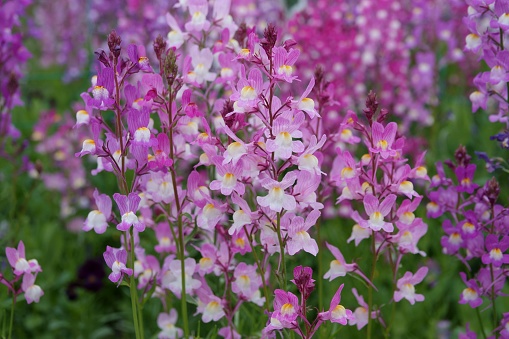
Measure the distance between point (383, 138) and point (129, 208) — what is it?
695mm

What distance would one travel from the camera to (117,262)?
1.83m

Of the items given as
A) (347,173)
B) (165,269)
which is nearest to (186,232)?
(165,269)

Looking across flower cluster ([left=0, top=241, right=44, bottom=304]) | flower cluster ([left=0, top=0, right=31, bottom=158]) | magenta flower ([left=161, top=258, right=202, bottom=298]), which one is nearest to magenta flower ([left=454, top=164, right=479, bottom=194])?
magenta flower ([left=161, top=258, right=202, bottom=298])

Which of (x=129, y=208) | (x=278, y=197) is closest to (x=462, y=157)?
(x=278, y=197)

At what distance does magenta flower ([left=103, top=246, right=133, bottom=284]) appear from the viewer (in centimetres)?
181

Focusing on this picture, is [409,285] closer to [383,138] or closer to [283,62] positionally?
[383,138]

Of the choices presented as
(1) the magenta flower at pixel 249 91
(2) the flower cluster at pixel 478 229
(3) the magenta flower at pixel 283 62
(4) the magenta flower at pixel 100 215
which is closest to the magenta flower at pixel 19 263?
(4) the magenta flower at pixel 100 215

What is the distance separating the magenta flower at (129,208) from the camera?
1.76 m

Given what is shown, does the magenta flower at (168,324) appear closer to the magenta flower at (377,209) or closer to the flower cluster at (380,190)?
the flower cluster at (380,190)

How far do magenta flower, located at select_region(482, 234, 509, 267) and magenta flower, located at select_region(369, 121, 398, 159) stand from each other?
17.0 inches

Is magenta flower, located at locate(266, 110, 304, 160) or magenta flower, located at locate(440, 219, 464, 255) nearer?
magenta flower, located at locate(266, 110, 304, 160)

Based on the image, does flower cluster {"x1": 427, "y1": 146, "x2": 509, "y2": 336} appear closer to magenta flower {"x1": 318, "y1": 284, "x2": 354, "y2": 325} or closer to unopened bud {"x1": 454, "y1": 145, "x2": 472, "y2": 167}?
unopened bud {"x1": 454, "y1": 145, "x2": 472, "y2": 167}

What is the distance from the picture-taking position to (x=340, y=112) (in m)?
4.85

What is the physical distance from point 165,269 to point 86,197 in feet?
7.84
